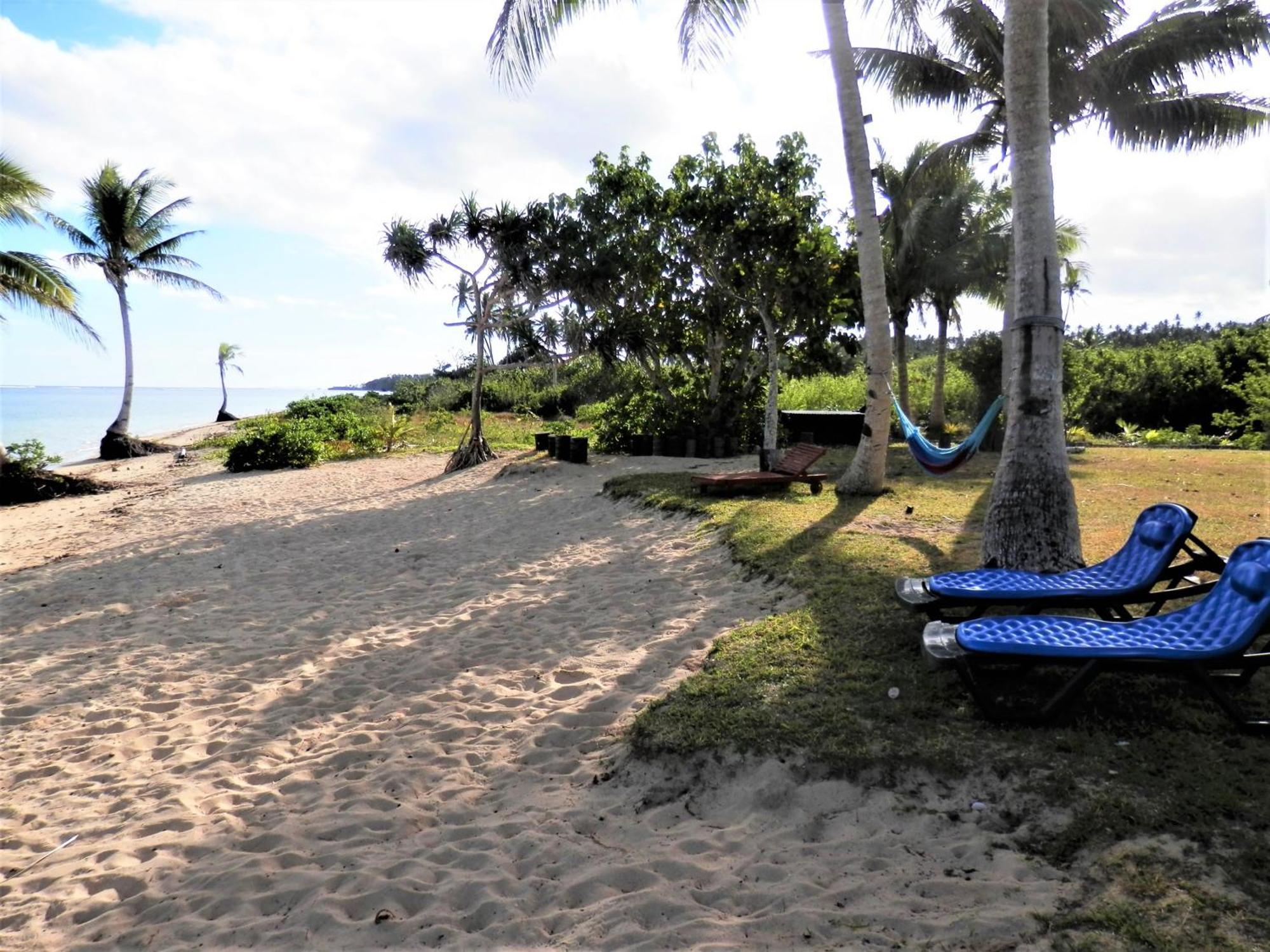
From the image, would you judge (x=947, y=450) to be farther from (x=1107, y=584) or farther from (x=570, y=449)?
(x=570, y=449)

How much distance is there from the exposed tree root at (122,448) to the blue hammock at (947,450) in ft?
70.4

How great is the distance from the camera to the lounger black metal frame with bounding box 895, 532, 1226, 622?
4223 millimetres

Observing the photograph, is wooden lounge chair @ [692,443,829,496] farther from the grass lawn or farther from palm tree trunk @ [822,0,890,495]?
the grass lawn

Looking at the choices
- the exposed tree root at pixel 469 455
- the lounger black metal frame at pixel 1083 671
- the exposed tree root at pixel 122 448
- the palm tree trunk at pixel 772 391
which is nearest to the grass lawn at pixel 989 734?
the lounger black metal frame at pixel 1083 671

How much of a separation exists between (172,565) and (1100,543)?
341 inches

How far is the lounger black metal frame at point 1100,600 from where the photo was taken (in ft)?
13.9

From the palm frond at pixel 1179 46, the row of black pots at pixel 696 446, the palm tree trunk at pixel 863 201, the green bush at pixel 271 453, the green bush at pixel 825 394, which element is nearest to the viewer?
the palm tree trunk at pixel 863 201

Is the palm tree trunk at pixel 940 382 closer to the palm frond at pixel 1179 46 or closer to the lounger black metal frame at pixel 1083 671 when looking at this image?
the palm frond at pixel 1179 46

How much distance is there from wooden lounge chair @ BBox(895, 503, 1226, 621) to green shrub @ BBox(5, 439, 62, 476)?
15460 millimetres

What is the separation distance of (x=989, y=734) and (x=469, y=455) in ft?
41.8

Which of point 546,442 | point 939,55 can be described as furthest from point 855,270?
point 546,442

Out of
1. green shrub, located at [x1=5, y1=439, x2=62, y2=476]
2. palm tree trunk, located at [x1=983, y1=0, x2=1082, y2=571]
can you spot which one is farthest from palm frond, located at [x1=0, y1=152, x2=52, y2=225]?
palm tree trunk, located at [x1=983, y1=0, x2=1082, y2=571]

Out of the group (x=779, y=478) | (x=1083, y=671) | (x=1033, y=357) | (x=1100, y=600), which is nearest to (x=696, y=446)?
(x=779, y=478)

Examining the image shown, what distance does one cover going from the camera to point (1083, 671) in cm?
320
